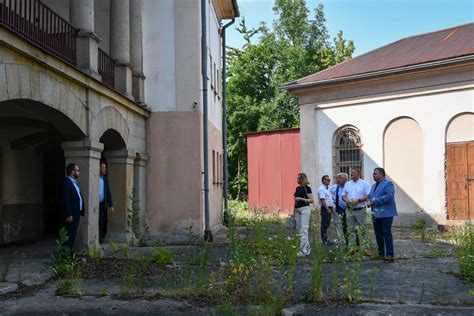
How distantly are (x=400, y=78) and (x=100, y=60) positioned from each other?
10576 mm

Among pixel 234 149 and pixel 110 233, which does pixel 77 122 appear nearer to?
pixel 110 233

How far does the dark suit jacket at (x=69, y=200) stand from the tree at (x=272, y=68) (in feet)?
92.3

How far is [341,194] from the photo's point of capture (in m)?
11.2

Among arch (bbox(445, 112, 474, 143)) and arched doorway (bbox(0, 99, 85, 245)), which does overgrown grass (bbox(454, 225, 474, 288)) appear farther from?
arch (bbox(445, 112, 474, 143))

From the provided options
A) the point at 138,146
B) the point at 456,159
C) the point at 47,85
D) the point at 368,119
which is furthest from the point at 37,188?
the point at 456,159

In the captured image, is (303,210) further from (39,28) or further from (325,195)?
(39,28)

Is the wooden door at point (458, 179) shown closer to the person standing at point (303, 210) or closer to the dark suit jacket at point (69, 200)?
the person standing at point (303, 210)

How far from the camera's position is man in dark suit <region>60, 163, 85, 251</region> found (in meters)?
8.45

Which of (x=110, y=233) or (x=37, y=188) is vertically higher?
(x=37, y=188)

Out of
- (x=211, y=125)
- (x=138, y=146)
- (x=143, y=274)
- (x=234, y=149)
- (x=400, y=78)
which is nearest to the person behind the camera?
(x=143, y=274)

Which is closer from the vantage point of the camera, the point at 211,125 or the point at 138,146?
the point at 138,146

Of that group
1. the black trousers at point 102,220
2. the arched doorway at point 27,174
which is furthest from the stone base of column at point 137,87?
the black trousers at point 102,220

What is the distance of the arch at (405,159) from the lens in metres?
17.9

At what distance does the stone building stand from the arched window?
733 cm
